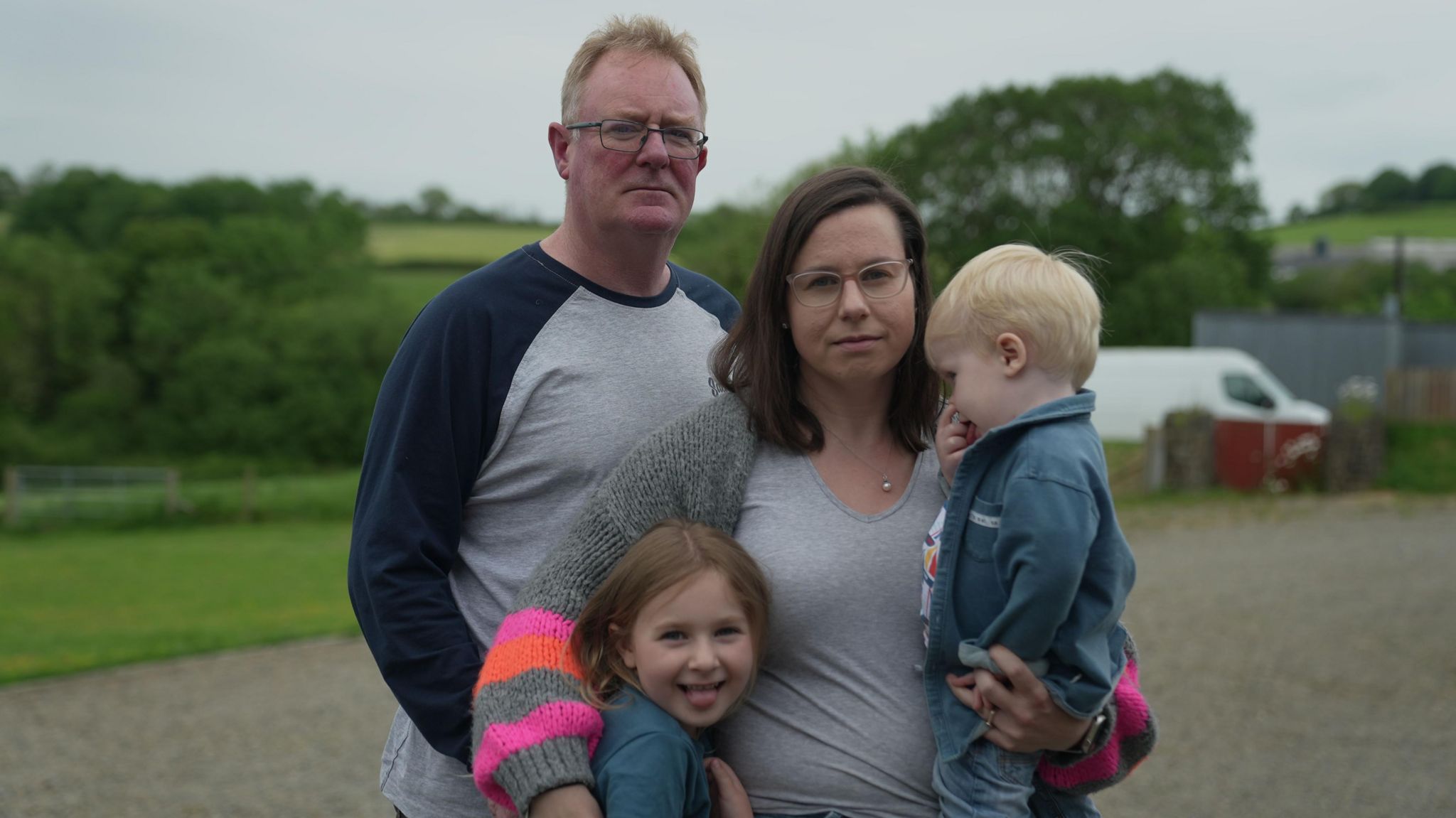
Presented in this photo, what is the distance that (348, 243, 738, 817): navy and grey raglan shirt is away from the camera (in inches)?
91.8

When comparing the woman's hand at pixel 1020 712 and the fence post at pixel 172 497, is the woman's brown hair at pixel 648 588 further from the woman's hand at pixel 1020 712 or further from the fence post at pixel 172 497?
the fence post at pixel 172 497

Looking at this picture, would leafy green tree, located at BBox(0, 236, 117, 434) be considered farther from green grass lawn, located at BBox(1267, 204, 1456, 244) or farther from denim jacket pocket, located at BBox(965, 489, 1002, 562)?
green grass lawn, located at BBox(1267, 204, 1456, 244)

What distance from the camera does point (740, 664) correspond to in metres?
2.13

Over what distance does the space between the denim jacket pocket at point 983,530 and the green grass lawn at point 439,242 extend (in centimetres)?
6403

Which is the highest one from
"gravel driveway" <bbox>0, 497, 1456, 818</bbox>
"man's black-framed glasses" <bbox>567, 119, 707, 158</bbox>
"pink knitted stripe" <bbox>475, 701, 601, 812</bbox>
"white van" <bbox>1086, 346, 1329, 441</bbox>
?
"man's black-framed glasses" <bbox>567, 119, 707, 158</bbox>

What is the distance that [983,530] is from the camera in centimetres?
208

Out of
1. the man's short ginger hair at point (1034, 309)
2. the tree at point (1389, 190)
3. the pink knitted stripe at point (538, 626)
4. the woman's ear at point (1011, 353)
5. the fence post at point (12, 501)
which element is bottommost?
the fence post at point (12, 501)

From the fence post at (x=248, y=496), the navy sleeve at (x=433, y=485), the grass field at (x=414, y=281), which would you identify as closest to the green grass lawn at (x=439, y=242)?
the grass field at (x=414, y=281)

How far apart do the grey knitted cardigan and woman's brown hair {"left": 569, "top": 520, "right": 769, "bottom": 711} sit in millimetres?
34

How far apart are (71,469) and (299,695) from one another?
40.6 meters

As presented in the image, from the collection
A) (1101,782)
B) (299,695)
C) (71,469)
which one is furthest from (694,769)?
(71,469)

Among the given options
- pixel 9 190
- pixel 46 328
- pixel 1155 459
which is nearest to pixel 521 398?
pixel 1155 459

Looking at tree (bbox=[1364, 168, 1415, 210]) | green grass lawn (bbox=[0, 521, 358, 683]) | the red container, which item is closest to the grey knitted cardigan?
green grass lawn (bbox=[0, 521, 358, 683])

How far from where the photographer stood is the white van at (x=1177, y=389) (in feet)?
88.4
